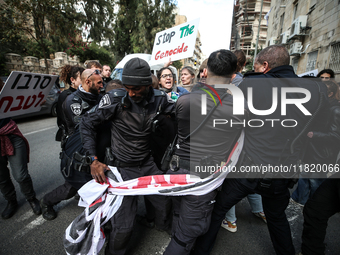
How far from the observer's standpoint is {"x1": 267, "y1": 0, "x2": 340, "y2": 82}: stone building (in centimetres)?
722

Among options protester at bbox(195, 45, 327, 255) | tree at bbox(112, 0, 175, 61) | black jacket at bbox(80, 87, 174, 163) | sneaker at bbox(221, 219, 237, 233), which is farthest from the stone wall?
protester at bbox(195, 45, 327, 255)

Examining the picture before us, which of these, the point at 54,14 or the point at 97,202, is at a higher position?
the point at 54,14

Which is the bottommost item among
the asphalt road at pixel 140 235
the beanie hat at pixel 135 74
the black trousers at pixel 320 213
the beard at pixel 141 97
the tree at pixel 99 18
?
the asphalt road at pixel 140 235

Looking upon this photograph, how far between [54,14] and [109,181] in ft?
39.0

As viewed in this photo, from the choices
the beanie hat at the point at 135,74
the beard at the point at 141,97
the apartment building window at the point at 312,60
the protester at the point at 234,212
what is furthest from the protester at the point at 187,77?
the apartment building window at the point at 312,60

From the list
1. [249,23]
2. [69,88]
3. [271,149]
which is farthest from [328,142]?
[249,23]

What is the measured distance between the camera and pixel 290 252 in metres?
1.72

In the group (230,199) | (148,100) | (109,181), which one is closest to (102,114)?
(148,100)

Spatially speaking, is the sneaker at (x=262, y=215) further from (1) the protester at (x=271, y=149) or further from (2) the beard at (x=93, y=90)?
(2) the beard at (x=93, y=90)

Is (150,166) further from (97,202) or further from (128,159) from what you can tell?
(97,202)

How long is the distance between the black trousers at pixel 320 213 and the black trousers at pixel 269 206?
0.18 m

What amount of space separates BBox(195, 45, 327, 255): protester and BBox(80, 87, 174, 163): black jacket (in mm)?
836

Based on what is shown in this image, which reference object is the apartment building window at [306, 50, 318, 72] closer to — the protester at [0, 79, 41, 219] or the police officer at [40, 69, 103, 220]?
the police officer at [40, 69, 103, 220]

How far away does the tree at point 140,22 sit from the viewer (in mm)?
19766
